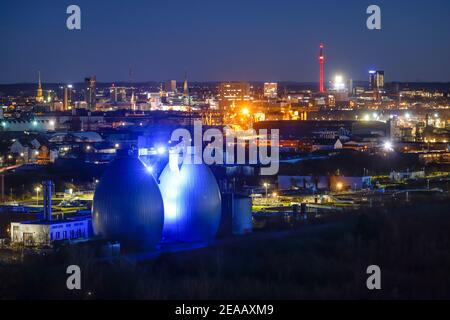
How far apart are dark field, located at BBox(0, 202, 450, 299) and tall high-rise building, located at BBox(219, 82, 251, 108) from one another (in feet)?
199

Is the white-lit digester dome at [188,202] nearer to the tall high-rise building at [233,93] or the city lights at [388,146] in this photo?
the city lights at [388,146]

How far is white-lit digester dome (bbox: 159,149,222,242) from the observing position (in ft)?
55.2

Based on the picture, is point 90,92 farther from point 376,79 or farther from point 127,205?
point 127,205

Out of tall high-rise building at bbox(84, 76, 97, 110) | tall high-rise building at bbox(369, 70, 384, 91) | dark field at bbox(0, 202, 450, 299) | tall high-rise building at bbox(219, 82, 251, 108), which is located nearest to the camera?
dark field at bbox(0, 202, 450, 299)

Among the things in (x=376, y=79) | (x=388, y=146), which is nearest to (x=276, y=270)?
(x=388, y=146)

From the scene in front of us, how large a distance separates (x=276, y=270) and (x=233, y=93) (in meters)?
73.4

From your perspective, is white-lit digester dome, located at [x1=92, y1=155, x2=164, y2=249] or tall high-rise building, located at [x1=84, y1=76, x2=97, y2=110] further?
tall high-rise building, located at [x1=84, y1=76, x2=97, y2=110]

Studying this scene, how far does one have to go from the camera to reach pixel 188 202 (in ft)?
55.2

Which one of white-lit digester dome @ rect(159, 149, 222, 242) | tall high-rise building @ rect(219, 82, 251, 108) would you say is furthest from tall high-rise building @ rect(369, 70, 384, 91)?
white-lit digester dome @ rect(159, 149, 222, 242)

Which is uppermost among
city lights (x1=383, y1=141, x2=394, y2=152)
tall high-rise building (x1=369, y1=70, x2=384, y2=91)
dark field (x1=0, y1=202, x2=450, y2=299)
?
tall high-rise building (x1=369, y1=70, x2=384, y2=91)

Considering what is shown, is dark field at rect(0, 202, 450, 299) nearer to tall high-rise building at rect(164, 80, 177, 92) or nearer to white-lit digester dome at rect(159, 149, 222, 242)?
white-lit digester dome at rect(159, 149, 222, 242)

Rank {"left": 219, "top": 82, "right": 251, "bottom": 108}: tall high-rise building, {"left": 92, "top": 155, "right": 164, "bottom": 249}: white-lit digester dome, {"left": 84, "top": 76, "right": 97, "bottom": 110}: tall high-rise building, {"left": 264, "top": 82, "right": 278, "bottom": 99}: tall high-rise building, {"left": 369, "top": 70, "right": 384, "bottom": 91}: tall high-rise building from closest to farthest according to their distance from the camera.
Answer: {"left": 92, "top": 155, "right": 164, "bottom": 249}: white-lit digester dome → {"left": 84, "top": 76, "right": 97, "bottom": 110}: tall high-rise building → {"left": 219, "top": 82, "right": 251, "bottom": 108}: tall high-rise building → {"left": 264, "top": 82, "right": 278, "bottom": 99}: tall high-rise building → {"left": 369, "top": 70, "right": 384, "bottom": 91}: tall high-rise building

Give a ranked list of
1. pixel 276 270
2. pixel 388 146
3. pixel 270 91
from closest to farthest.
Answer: pixel 276 270
pixel 388 146
pixel 270 91
